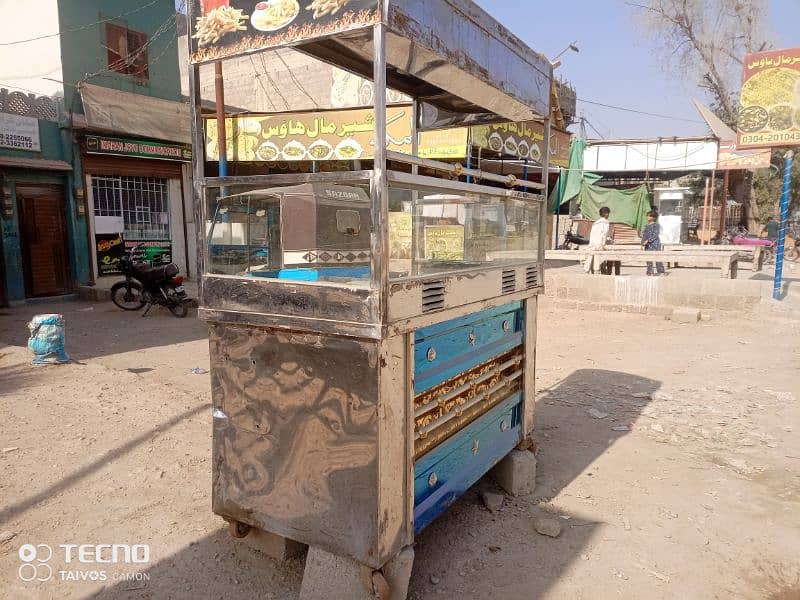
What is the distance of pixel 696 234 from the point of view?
19.7m

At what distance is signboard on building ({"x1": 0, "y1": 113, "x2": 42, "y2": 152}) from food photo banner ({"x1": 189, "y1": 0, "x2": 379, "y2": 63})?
9.20 m

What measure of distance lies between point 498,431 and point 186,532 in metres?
1.62

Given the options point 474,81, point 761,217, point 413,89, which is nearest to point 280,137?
point 413,89

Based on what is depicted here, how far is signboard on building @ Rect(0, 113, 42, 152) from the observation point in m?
9.12

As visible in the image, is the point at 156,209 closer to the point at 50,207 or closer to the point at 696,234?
the point at 50,207

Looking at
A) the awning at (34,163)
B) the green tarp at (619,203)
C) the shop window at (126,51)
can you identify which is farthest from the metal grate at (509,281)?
the green tarp at (619,203)

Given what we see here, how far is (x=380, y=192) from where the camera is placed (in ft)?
6.05

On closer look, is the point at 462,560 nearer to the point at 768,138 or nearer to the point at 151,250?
the point at 768,138

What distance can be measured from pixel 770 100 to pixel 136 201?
11.4 m

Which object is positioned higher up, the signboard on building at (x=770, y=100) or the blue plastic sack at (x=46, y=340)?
the signboard on building at (x=770, y=100)

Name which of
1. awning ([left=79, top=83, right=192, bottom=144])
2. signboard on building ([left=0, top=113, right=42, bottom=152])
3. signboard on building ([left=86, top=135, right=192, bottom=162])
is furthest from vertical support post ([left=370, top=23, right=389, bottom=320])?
signboard on building ([left=86, top=135, right=192, bottom=162])

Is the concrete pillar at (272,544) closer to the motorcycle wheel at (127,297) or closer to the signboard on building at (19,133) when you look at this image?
the motorcycle wheel at (127,297)

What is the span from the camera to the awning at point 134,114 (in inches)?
401

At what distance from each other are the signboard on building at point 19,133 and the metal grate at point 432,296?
32.4 ft
